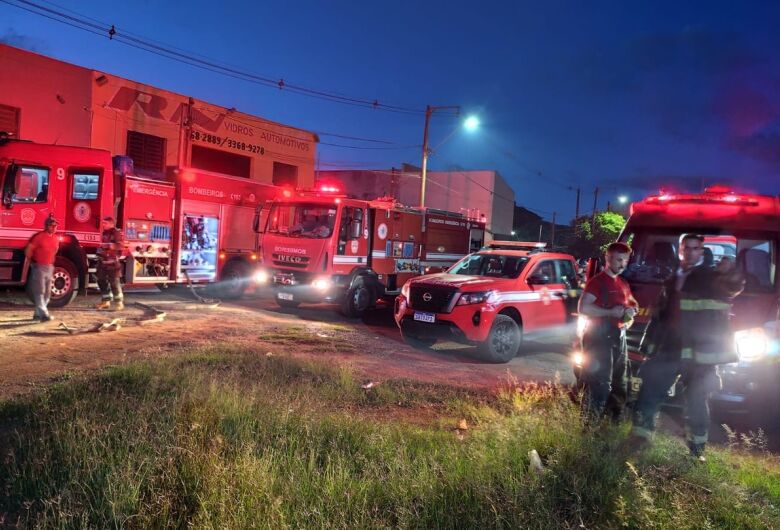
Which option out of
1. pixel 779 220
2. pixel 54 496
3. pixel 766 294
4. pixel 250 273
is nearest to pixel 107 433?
pixel 54 496

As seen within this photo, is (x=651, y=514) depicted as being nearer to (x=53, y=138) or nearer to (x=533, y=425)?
(x=533, y=425)

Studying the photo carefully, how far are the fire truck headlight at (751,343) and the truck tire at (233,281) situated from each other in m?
12.3

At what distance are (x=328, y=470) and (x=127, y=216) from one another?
11060 millimetres

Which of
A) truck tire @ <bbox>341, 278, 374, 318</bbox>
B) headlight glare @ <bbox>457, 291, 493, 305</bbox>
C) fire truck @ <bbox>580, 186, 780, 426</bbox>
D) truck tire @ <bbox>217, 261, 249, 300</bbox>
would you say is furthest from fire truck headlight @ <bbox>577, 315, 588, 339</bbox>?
truck tire @ <bbox>217, 261, 249, 300</bbox>

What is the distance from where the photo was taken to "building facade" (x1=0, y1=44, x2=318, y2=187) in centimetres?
1702

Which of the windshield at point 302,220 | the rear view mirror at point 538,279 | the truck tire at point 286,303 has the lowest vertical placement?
the truck tire at point 286,303

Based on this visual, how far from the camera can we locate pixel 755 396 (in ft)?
18.5

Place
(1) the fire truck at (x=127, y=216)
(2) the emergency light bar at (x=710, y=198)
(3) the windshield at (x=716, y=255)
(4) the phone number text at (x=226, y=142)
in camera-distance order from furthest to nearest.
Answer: (4) the phone number text at (x=226, y=142) < (1) the fire truck at (x=127, y=216) < (2) the emergency light bar at (x=710, y=198) < (3) the windshield at (x=716, y=255)

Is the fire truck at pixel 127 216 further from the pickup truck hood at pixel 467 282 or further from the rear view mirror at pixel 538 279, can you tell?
the rear view mirror at pixel 538 279

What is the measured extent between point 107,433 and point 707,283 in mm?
4861

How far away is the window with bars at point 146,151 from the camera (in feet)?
65.8

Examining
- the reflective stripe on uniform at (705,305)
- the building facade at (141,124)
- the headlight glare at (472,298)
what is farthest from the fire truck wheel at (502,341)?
the building facade at (141,124)

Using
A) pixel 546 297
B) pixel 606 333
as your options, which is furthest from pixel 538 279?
pixel 606 333

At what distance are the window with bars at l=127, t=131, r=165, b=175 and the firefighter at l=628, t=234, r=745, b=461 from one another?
746 inches
